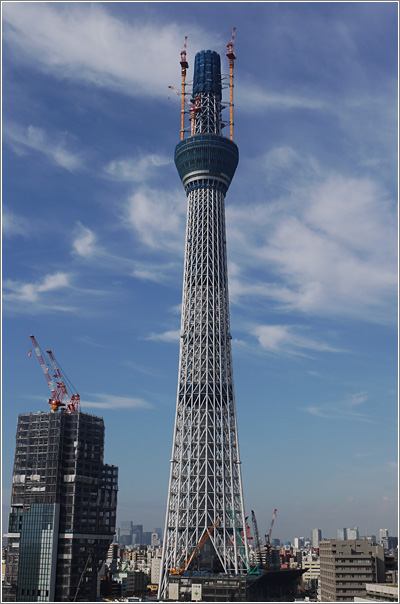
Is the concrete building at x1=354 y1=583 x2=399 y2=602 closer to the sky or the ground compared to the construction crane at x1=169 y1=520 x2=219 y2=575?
closer to the ground

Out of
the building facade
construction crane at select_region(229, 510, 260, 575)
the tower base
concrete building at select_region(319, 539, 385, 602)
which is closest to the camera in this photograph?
the tower base

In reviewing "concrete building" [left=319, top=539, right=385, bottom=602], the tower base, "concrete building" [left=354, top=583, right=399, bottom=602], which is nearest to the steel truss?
the tower base

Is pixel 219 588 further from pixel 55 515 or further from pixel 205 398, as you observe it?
pixel 55 515

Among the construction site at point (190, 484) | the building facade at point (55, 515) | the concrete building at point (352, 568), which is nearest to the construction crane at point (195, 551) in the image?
the construction site at point (190, 484)

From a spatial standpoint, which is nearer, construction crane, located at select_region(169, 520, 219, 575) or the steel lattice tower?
construction crane, located at select_region(169, 520, 219, 575)

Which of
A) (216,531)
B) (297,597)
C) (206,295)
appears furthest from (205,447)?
(297,597)

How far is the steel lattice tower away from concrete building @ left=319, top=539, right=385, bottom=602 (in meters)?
41.5

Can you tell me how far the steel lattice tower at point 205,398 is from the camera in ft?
521

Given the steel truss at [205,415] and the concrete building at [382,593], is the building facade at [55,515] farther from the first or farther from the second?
the concrete building at [382,593]

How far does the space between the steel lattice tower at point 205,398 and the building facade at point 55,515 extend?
111 ft

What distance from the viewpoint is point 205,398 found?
171m

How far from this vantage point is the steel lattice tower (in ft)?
521

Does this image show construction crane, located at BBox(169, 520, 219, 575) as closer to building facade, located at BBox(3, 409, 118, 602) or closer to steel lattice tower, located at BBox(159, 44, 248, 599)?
steel lattice tower, located at BBox(159, 44, 248, 599)

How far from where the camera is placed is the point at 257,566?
6284 inches
